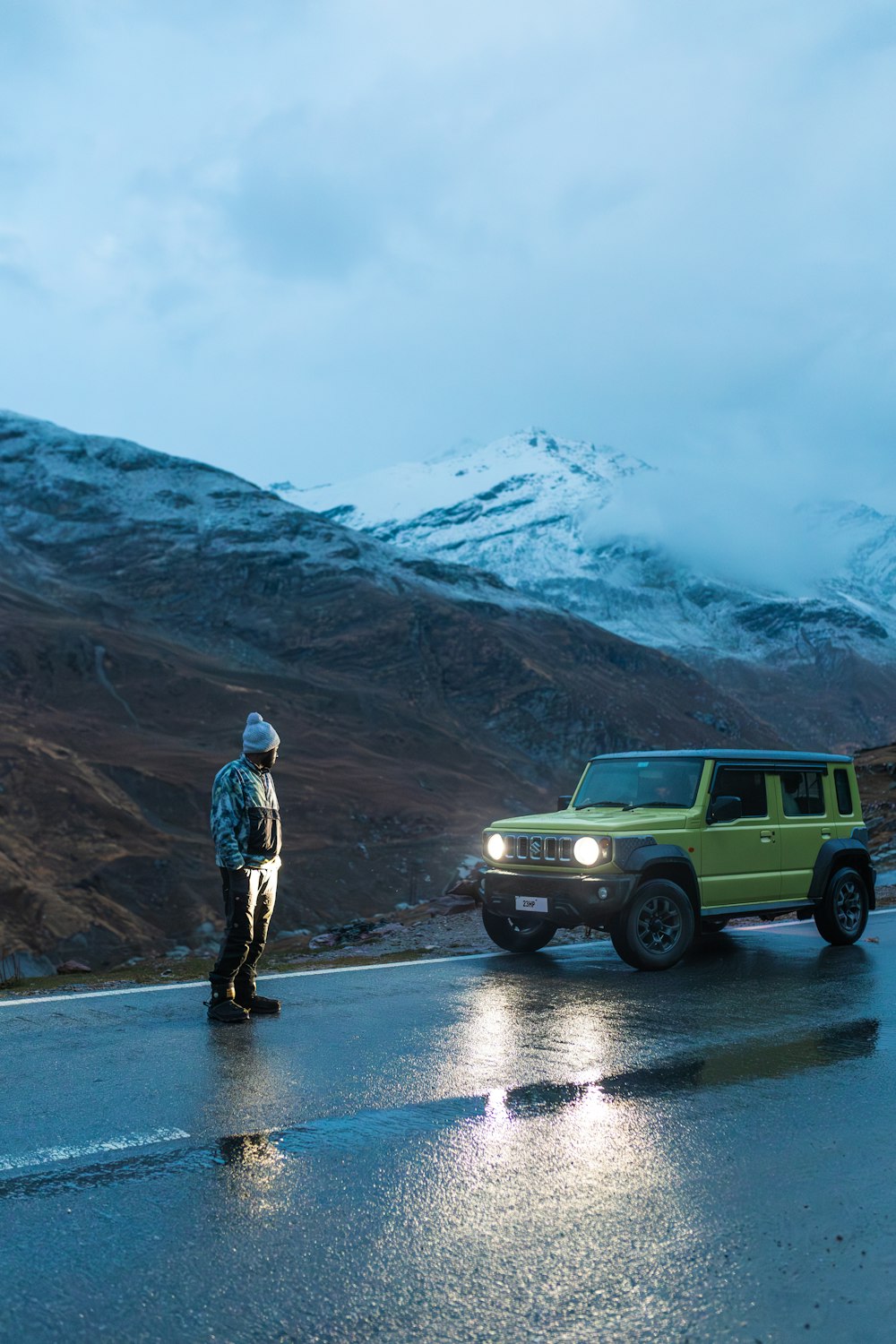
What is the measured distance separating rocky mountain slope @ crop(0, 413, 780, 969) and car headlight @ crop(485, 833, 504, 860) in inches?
815

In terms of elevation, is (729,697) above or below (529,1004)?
above

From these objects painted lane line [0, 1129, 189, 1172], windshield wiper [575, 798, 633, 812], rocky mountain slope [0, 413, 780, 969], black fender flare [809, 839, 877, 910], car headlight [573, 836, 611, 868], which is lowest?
painted lane line [0, 1129, 189, 1172]

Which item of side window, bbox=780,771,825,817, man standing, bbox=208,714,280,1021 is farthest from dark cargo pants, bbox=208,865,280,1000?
side window, bbox=780,771,825,817

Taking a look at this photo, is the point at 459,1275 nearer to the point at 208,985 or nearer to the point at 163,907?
the point at 208,985

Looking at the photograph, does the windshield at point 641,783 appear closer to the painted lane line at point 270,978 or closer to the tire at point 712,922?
the tire at point 712,922

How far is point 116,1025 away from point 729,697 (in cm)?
9790

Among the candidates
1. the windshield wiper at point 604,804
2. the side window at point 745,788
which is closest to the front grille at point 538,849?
the windshield wiper at point 604,804

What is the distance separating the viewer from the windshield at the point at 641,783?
34.4 feet

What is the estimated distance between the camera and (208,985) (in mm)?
9258

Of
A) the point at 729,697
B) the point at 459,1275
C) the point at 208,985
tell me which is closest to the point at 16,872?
the point at 208,985

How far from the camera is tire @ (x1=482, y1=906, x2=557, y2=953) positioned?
1086cm

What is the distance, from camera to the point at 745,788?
10820mm

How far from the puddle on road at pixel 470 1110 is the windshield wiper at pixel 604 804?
3.34 m

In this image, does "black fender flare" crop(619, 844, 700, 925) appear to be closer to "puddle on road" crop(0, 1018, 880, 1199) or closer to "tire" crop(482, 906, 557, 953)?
"tire" crop(482, 906, 557, 953)
